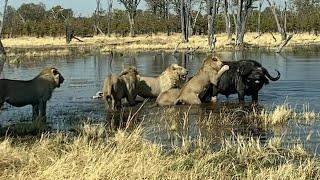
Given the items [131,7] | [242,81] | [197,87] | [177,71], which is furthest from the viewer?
[131,7]

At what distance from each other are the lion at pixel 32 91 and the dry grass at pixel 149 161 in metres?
4.04

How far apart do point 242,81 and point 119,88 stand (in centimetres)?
371

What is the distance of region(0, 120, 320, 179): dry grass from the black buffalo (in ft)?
24.2

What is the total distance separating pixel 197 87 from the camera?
17500 mm

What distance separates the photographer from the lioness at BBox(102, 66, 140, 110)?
16.7 m

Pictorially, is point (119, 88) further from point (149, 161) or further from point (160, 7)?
point (160, 7)

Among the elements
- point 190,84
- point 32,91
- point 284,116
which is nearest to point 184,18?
point 190,84

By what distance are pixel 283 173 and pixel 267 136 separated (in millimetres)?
4087

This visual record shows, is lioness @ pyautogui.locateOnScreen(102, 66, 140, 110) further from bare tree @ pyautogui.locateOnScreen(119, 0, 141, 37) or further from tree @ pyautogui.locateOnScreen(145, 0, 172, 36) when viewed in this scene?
tree @ pyautogui.locateOnScreen(145, 0, 172, 36)

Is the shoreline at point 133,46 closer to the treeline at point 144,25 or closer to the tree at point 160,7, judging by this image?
the treeline at point 144,25

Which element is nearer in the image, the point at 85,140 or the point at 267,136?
the point at 85,140

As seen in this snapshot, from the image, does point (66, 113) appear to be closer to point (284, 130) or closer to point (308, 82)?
point (284, 130)

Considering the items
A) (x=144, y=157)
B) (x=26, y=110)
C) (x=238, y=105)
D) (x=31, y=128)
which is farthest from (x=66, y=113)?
(x=144, y=157)

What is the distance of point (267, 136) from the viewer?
11.9 metres
